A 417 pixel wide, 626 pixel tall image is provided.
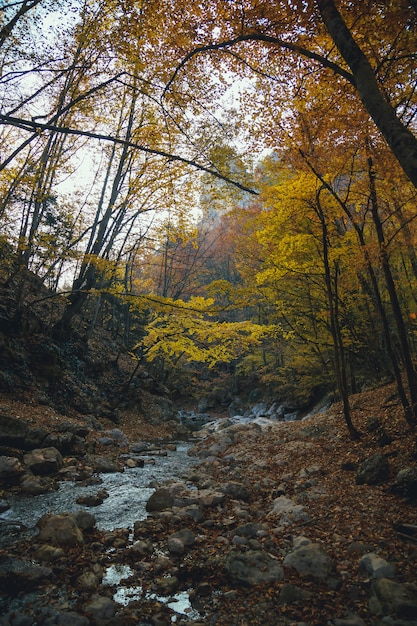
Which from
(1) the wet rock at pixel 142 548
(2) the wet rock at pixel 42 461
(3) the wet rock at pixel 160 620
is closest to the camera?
(3) the wet rock at pixel 160 620

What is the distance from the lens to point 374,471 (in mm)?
5434

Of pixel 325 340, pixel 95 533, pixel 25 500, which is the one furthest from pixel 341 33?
pixel 325 340

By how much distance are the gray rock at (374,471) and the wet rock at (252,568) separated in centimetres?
273

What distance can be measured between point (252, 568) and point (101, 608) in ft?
5.02

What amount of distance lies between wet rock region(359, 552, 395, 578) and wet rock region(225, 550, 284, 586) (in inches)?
33.9

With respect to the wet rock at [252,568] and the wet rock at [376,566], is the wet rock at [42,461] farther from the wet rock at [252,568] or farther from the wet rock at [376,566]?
the wet rock at [376,566]

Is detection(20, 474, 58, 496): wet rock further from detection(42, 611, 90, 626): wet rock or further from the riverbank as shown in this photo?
detection(42, 611, 90, 626): wet rock

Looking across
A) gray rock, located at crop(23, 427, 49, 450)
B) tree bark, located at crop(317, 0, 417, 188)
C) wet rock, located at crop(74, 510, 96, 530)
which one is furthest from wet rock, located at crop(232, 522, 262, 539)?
gray rock, located at crop(23, 427, 49, 450)

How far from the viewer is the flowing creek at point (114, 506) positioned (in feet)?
10.0

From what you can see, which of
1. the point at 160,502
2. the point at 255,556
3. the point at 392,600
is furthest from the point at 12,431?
the point at 392,600

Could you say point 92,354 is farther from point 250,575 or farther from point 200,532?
point 250,575

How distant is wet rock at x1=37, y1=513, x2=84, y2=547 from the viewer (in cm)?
382

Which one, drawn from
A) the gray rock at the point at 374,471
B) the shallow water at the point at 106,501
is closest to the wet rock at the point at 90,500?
the shallow water at the point at 106,501

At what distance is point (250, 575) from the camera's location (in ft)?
10.7
